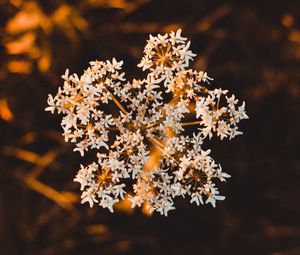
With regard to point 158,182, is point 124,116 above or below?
above

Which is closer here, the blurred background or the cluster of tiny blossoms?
the cluster of tiny blossoms

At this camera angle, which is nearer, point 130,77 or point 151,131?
point 151,131

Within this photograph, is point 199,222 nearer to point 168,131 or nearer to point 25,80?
point 25,80

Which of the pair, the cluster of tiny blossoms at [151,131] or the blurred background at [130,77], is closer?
the cluster of tiny blossoms at [151,131]

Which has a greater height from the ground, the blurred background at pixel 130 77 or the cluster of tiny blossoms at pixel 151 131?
the blurred background at pixel 130 77

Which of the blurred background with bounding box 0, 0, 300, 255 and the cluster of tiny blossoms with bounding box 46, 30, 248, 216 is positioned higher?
the blurred background with bounding box 0, 0, 300, 255

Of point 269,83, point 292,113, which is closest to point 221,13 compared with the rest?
point 269,83

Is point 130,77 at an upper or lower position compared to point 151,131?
upper

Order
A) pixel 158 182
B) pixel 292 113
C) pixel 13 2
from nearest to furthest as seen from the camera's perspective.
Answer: pixel 158 182 → pixel 13 2 → pixel 292 113
